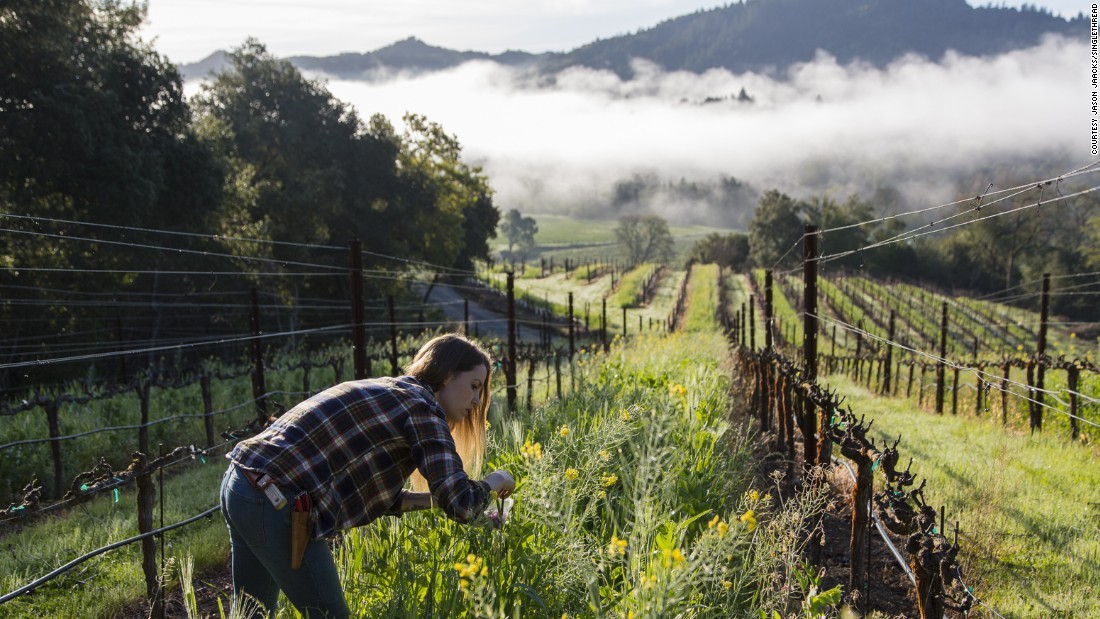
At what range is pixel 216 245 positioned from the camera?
2114 centimetres

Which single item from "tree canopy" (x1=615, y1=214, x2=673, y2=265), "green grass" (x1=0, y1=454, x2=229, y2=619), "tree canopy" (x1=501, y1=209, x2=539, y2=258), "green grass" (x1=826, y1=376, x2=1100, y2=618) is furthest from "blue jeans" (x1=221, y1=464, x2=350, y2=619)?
"tree canopy" (x1=501, y1=209, x2=539, y2=258)

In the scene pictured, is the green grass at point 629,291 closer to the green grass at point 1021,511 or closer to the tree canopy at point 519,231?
the green grass at point 1021,511

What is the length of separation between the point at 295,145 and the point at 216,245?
7.62 metres

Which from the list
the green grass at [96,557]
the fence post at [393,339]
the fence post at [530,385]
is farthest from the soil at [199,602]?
the fence post at [393,339]

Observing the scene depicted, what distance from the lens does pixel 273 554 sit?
2627mm

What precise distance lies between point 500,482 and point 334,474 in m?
0.59

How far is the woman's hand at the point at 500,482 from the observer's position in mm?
2727

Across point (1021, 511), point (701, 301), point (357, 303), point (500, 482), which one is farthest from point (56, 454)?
point (701, 301)

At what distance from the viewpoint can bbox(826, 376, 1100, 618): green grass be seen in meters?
4.38

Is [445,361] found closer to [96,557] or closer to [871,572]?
[871,572]

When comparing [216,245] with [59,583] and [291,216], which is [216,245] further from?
[59,583]

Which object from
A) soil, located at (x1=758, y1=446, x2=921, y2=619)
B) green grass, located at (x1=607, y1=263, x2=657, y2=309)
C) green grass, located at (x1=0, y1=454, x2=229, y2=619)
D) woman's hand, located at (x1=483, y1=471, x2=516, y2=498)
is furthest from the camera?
green grass, located at (x1=607, y1=263, x2=657, y2=309)

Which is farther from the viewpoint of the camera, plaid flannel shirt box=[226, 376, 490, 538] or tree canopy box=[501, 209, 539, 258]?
tree canopy box=[501, 209, 539, 258]

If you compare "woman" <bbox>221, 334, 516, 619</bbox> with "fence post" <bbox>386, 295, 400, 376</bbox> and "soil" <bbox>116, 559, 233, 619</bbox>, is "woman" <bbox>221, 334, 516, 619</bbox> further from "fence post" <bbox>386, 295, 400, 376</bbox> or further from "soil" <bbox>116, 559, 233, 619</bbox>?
"fence post" <bbox>386, 295, 400, 376</bbox>
